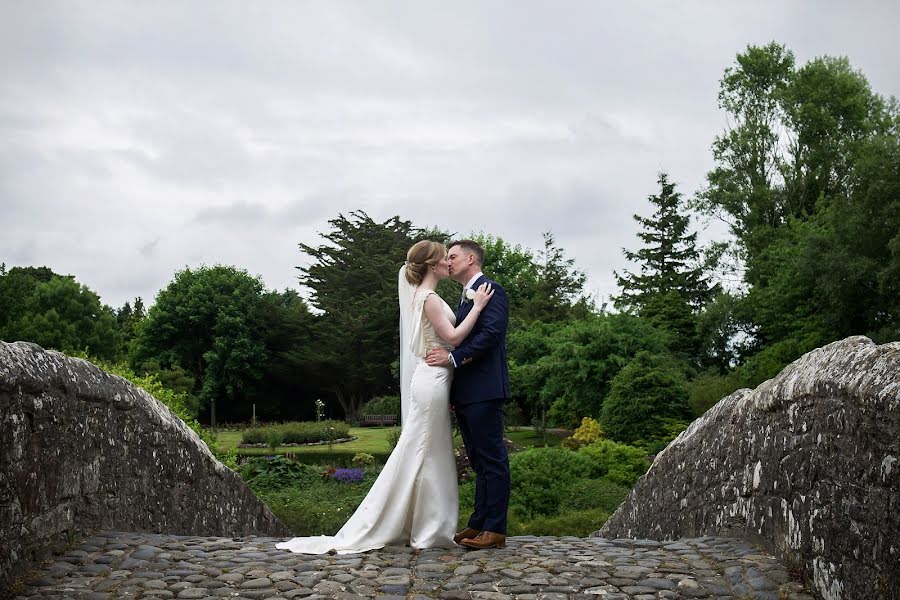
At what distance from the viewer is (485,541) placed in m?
5.98

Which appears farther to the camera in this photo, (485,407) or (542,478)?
(542,478)

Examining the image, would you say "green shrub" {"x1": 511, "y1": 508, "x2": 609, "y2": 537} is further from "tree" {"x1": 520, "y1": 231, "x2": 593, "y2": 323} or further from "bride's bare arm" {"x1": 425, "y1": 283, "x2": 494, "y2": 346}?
"tree" {"x1": 520, "y1": 231, "x2": 593, "y2": 323}

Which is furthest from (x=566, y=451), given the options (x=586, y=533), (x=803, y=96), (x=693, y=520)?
(x=803, y=96)

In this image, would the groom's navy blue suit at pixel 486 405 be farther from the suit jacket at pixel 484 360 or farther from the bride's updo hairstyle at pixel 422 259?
the bride's updo hairstyle at pixel 422 259

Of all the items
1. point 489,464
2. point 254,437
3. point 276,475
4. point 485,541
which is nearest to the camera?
point 485,541

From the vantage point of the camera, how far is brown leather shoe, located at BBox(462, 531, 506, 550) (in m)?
5.98

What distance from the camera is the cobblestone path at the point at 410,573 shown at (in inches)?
183

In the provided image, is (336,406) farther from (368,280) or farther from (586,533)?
(586,533)

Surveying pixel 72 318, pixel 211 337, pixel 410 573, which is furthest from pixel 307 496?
pixel 72 318

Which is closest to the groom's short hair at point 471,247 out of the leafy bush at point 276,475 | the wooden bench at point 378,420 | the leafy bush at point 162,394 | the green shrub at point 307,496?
the green shrub at point 307,496

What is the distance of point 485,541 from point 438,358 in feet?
4.21

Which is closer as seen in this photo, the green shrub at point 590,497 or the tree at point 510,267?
the green shrub at point 590,497

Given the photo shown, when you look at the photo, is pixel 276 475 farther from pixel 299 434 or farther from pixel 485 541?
pixel 299 434

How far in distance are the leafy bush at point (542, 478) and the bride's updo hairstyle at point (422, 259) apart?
800 centimetres
